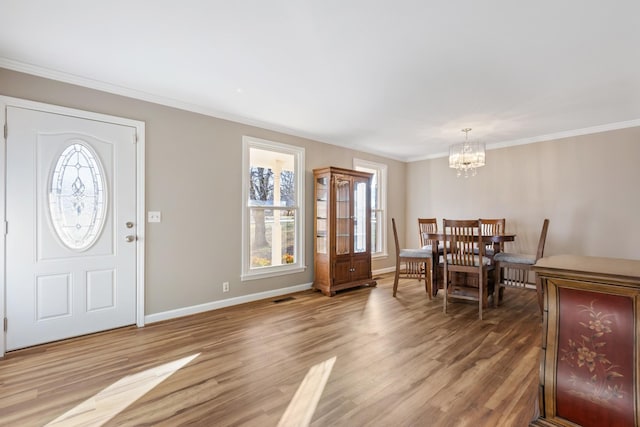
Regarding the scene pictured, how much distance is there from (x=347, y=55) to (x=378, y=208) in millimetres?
3898

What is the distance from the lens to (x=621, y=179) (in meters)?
4.10

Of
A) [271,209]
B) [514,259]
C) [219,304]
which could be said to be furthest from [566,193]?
[219,304]

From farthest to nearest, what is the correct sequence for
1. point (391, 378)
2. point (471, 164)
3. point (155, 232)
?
point (471, 164)
point (155, 232)
point (391, 378)

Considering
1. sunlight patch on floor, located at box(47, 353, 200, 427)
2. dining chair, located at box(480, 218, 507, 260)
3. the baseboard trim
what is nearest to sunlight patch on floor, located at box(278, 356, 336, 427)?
sunlight patch on floor, located at box(47, 353, 200, 427)

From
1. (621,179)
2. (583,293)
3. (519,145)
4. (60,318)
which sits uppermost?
(519,145)

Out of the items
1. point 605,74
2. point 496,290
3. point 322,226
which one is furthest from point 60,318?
point 605,74

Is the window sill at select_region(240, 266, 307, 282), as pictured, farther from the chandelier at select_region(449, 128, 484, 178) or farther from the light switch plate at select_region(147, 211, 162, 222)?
the chandelier at select_region(449, 128, 484, 178)

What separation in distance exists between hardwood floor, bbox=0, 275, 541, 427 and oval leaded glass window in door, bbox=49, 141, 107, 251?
1006 millimetres

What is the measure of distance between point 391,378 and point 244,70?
2832mm

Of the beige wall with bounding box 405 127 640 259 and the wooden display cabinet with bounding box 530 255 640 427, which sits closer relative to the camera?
the wooden display cabinet with bounding box 530 255 640 427

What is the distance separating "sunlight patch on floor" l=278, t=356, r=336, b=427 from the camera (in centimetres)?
169

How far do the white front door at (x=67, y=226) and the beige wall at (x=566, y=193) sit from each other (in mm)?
5391

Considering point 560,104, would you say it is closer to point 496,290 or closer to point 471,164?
point 471,164

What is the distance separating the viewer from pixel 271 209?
429cm
